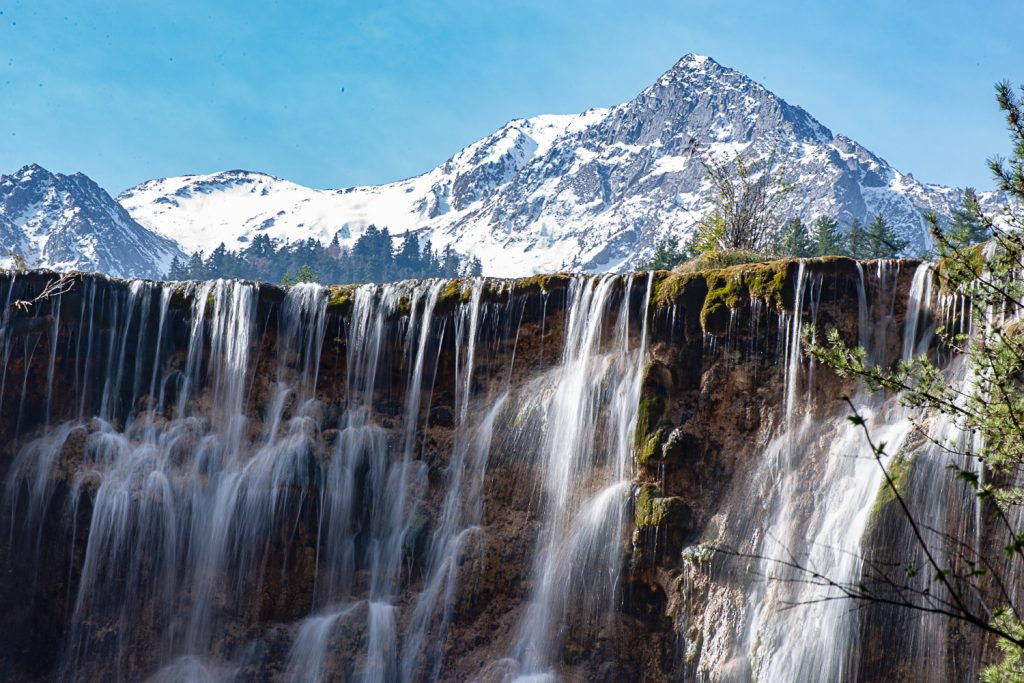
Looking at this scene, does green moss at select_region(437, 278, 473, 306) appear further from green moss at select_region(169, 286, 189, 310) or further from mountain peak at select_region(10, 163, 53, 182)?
mountain peak at select_region(10, 163, 53, 182)

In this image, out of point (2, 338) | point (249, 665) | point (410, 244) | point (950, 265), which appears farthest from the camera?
point (410, 244)

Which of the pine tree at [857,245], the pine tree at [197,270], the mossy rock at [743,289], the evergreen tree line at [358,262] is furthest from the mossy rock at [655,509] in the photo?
the evergreen tree line at [358,262]

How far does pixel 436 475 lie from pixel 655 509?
5.30m

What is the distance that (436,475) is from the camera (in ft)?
69.1

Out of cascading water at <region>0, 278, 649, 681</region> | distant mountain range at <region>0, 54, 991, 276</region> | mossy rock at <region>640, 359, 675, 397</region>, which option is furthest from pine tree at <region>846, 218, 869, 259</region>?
distant mountain range at <region>0, 54, 991, 276</region>

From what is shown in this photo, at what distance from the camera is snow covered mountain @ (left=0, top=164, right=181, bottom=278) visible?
486ft

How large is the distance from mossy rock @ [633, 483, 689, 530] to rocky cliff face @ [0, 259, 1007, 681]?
0.04 m

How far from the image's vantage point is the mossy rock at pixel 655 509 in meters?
17.6

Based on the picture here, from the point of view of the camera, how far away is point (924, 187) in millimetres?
184000

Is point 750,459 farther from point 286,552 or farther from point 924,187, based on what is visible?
point 924,187

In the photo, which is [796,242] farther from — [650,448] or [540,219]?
[540,219]

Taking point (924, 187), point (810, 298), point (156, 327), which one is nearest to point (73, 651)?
point (156, 327)

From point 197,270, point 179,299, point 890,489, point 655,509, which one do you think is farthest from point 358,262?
point 890,489

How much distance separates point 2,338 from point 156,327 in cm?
347
